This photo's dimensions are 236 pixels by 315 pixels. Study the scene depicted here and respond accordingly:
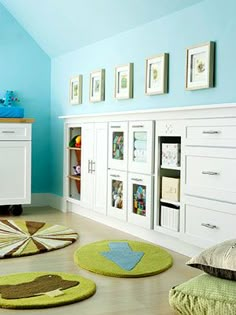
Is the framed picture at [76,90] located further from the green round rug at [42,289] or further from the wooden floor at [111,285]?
the green round rug at [42,289]

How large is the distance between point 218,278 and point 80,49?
344cm

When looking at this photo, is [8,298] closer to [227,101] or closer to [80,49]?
[227,101]

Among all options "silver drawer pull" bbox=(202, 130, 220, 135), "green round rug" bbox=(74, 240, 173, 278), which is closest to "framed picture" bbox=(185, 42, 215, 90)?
"silver drawer pull" bbox=(202, 130, 220, 135)

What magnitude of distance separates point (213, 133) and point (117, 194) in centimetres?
142

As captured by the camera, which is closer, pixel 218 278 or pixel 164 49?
pixel 218 278

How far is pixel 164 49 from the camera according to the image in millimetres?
3938

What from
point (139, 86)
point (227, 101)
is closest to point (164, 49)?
point (139, 86)

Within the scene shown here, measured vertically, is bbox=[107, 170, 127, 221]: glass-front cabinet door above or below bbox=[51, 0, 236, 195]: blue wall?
below

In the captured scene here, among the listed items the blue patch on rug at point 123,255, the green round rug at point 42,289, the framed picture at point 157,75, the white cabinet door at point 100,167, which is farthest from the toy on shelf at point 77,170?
the green round rug at point 42,289

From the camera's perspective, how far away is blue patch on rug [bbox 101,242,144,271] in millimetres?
3215

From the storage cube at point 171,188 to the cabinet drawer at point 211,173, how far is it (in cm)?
14

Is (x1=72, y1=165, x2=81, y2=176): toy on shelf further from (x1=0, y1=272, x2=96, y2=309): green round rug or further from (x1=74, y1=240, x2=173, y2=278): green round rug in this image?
(x1=0, y1=272, x2=96, y2=309): green round rug

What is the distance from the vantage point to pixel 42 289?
268 centimetres

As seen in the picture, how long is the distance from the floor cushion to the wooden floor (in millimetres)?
100
